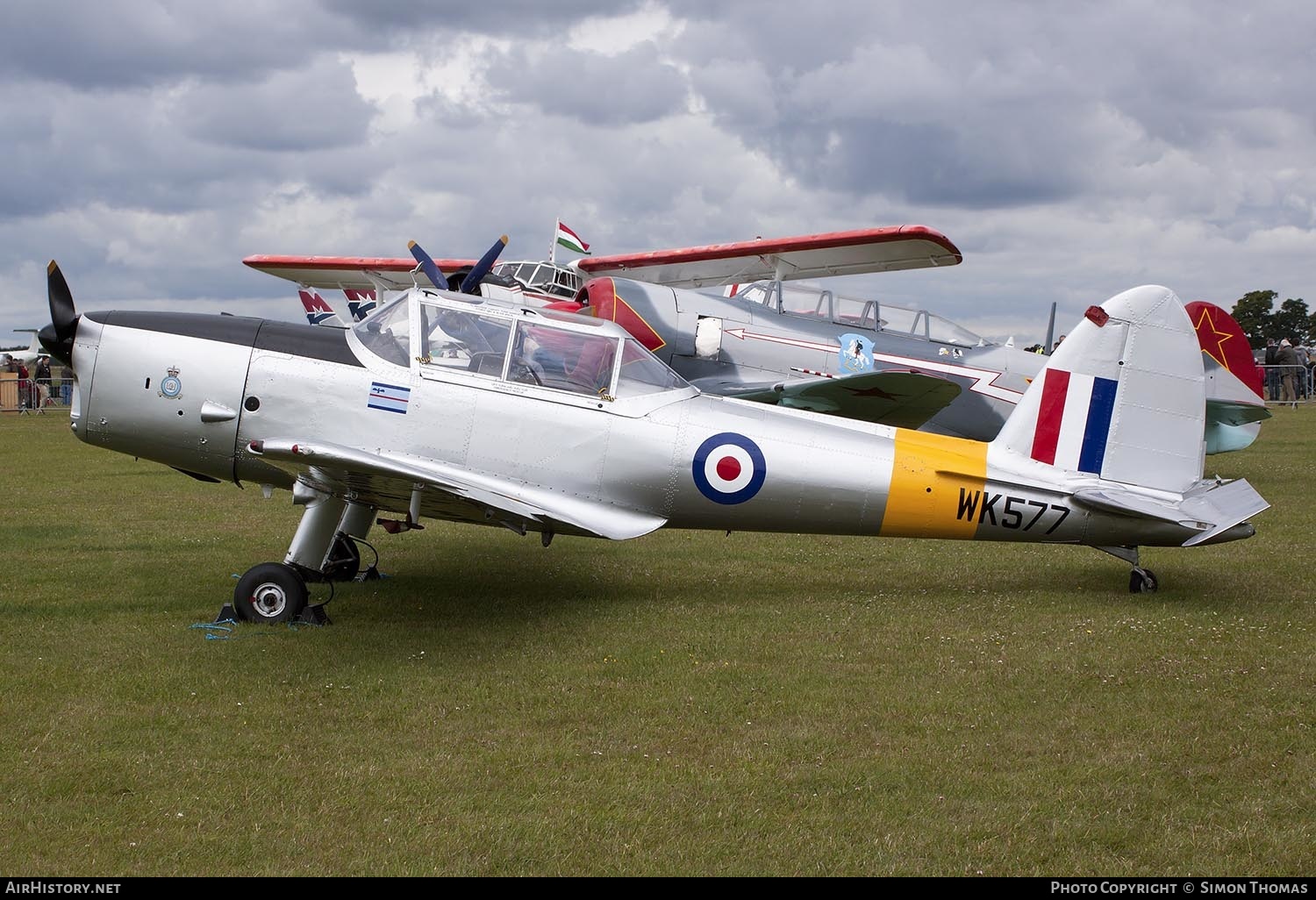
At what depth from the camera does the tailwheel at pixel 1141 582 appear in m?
7.43

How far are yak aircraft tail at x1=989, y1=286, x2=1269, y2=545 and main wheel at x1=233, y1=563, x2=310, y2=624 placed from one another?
4624mm

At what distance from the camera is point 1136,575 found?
7.46 m

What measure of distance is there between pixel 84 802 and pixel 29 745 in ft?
2.58

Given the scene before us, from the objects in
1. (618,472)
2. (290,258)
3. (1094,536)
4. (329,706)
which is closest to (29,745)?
(329,706)

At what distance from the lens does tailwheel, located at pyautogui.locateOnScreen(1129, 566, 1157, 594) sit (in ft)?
24.4

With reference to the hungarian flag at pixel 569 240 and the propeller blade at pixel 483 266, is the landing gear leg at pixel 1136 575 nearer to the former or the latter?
the propeller blade at pixel 483 266

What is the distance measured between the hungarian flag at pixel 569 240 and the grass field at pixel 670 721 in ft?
56.3

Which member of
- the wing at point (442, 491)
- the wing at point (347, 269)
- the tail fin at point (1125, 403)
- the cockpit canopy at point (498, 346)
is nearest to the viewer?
the wing at point (442, 491)

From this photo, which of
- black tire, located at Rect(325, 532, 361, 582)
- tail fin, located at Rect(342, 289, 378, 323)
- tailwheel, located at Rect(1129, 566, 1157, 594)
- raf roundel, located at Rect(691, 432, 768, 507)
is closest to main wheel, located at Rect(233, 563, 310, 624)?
black tire, located at Rect(325, 532, 361, 582)

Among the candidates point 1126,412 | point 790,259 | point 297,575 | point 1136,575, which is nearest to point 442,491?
point 297,575

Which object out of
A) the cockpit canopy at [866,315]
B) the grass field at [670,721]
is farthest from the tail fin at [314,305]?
the grass field at [670,721]

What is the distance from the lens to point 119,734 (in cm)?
470

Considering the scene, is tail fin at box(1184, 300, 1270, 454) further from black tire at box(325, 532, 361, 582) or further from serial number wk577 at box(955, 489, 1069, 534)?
black tire at box(325, 532, 361, 582)
